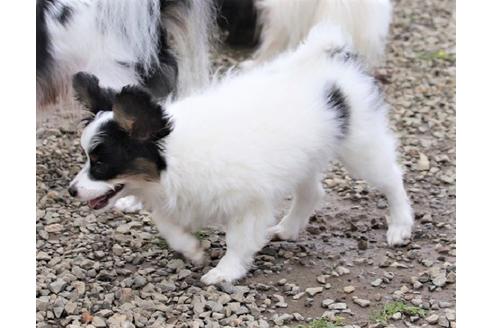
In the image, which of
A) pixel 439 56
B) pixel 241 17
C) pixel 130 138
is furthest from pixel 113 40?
pixel 439 56

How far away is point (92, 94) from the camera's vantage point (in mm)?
3650

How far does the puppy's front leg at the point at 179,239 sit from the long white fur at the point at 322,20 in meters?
1.42

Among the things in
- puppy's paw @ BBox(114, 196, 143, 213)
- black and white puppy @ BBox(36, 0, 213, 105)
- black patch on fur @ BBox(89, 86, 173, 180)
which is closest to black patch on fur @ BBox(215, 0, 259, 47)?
black and white puppy @ BBox(36, 0, 213, 105)

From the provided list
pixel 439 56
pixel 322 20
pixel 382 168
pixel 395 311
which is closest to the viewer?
pixel 395 311

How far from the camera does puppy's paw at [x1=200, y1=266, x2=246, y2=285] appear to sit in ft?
12.7

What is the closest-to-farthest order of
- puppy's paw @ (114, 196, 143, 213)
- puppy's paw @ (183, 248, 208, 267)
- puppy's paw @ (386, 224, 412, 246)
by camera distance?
puppy's paw @ (183, 248, 208, 267), puppy's paw @ (386, 224, 412, 246), puppy's paw @ (114, 196, 143, 213)

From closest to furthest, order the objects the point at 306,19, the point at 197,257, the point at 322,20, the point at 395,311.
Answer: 1. the point at 395,311
2. the point at 197,257
3. the point at 322,20
4. the point at 306,19

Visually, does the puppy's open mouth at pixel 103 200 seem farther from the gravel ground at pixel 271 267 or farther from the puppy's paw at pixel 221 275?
the puppy's paw at pixel 221 275

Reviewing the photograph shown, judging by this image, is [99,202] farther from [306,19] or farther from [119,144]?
[306,19]

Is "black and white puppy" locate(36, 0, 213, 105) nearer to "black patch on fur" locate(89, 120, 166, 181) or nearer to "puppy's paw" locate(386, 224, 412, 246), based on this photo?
"black patch on fur" locate(89, 120, 166, 181)

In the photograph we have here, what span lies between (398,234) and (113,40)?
70.8 inches

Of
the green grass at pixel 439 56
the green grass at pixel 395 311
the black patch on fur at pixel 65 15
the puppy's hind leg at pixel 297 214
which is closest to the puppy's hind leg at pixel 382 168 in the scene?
the puppy's hind leg at pixel 297 214

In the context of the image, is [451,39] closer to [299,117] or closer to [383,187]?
[383,187]

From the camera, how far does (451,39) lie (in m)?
7.61
